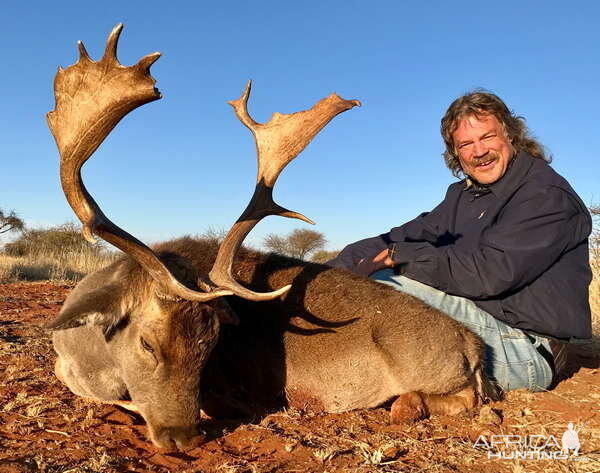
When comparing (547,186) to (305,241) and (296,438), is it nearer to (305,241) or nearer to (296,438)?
(296,438)

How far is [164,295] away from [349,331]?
152 centimetres

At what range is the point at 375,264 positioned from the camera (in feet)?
16.6

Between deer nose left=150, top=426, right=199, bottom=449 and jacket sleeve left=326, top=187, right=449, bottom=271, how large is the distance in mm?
2706

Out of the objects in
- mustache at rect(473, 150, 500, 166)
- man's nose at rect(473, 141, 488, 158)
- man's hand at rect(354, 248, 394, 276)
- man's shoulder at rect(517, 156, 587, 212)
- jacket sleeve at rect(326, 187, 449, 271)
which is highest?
man's nose at rect(473, 141, 488, 158)

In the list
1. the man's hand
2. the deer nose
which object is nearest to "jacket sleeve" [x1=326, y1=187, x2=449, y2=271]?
the man's hand

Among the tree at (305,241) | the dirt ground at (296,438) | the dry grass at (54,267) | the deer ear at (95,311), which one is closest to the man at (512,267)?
the dirt ground at (296,438)

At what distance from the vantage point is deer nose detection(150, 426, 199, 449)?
3.47 metres

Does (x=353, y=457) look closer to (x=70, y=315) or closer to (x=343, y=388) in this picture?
(x=343, y=388)

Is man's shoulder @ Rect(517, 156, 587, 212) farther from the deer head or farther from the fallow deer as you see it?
the deer head

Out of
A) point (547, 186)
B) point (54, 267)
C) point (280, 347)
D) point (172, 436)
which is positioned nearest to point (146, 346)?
point (172, 436)

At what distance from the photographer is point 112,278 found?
4.07 meters

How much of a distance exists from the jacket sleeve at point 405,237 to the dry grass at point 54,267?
7.47m

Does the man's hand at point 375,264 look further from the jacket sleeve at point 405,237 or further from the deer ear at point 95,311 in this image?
the deer ear at point 95,311

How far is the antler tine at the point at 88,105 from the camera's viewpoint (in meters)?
3.18
